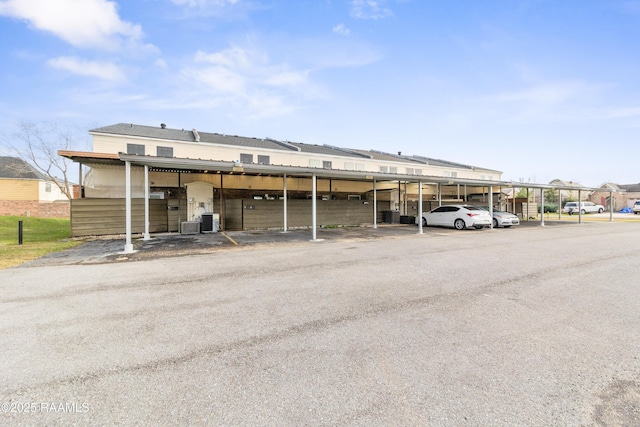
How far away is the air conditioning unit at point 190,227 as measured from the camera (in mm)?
14043

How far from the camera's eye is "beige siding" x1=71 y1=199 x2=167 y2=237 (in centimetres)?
1309

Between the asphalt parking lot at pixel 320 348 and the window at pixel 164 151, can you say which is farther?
the window at pixel 164 151

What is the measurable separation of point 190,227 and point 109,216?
3785mm

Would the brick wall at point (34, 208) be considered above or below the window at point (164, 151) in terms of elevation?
below

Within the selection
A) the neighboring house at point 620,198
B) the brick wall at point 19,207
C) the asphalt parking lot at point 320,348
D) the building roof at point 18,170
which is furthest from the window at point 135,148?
the neighboring house at point 620,198

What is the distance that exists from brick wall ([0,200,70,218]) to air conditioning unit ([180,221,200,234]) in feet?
72.5

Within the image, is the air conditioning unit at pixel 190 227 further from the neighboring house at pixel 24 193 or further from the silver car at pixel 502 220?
the neighboring house at pixel 24 193

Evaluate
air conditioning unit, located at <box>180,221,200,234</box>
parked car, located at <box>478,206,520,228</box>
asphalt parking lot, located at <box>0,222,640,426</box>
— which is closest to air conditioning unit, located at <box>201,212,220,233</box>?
air conditioning unit, located at <box>180,221,200,234</box>

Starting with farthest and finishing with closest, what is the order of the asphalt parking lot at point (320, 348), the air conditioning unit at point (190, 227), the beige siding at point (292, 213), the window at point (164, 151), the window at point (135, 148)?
the beige siding at point (292, 213) → the window at point (164, 151) → the window at point (135, 148) → the air conditioning unit at point (190, 227) → the asphalt parking lot at point (320, 348)

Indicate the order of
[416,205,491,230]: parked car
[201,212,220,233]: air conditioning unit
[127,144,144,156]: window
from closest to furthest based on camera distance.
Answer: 1. [201,212,220,233]: air conditioning unit
2. [127,144,144,156]: window
3. [416,205,491,230]: parked car

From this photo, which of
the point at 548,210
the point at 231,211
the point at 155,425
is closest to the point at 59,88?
the point at 231,211

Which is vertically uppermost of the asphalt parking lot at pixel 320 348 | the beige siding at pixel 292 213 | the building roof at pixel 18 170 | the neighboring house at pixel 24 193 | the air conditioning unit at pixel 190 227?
the building roof at pixel 18 170

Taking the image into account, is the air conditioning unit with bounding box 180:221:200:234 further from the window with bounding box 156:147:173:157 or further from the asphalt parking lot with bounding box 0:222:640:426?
the asphalt parking lot with bounding box 0:222:640:426

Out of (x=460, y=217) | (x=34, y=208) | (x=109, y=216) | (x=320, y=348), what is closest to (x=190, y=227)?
(x=109, y=216)
